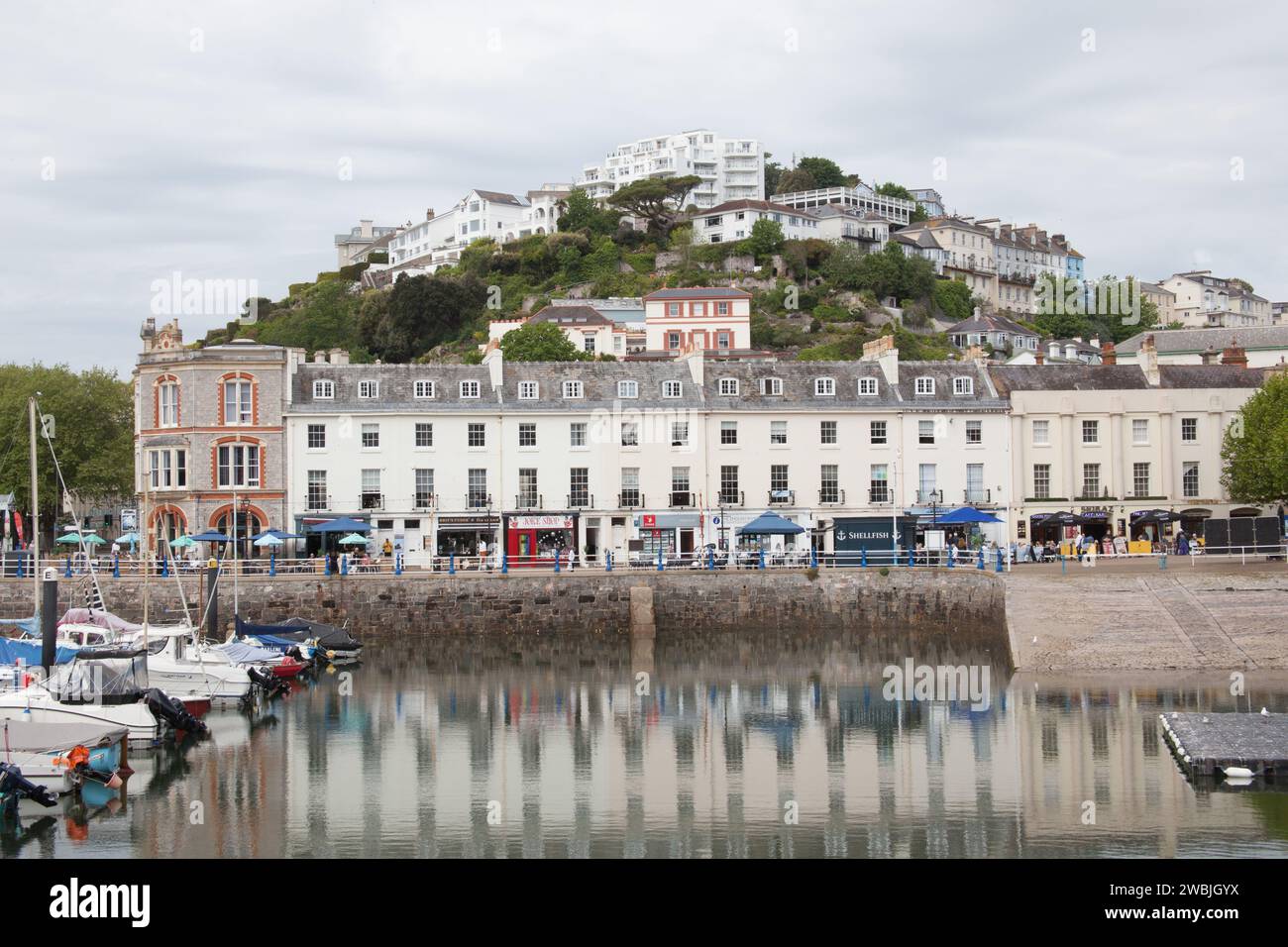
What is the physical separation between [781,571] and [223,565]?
2100 centimetres

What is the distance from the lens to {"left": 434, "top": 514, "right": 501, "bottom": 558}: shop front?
6272 cm

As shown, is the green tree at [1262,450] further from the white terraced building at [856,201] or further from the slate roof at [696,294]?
the white terraced building at [856,201]

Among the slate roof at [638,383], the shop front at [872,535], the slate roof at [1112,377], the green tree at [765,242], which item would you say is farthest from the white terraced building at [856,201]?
the shop front at [872,535]

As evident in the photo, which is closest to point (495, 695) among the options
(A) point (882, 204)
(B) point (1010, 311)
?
(B) point (1010, 311)

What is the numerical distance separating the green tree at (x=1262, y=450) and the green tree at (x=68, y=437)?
58.0 metres

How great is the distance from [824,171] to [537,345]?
99.8 meters

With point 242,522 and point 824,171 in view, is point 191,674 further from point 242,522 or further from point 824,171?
point 824,171

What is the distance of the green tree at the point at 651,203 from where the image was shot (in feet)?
524

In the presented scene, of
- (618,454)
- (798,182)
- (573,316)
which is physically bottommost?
(618,454)

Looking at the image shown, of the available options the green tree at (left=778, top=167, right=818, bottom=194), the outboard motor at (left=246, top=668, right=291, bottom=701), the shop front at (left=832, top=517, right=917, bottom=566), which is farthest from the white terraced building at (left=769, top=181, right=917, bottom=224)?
the outboard motor at (left=246, top=668, right=291, bottom=701)

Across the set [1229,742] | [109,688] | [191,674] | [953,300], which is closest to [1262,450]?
[1229,742]

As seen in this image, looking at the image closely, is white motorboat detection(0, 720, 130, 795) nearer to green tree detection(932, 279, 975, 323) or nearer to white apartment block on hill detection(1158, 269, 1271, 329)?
green tree detection(932, 279, 975, 323)

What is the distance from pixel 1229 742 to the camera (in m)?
32.8

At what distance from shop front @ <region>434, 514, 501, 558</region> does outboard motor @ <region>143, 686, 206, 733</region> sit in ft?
82.3
